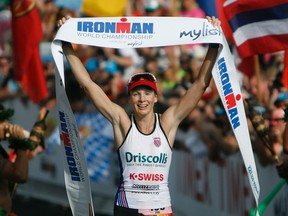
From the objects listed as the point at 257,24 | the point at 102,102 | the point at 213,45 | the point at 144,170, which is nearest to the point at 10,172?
the point at 102,102

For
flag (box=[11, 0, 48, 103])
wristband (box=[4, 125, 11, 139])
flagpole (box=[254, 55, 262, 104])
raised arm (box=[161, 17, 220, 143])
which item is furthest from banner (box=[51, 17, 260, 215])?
flag (box=[11, 0, 48, 103])

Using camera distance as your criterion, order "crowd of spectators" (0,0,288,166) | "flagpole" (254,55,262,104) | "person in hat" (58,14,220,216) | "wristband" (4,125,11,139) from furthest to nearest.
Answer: "flagpole" (254,55,262,104)
"crowd of spectators" (0,0,288,166)
"wristband" (4,125,11,139)
"person in hat" (58,14,220,216)

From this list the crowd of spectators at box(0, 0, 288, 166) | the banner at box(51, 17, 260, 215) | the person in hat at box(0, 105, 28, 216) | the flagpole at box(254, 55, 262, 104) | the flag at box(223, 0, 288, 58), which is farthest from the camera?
the flagpole at box(254, 55, 262, 104)

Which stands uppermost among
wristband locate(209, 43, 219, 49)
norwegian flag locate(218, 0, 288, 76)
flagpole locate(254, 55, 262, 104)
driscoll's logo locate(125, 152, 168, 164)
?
norwegian flag locate(218, 0, 288, 76)

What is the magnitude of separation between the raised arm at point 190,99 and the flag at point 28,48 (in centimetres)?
540

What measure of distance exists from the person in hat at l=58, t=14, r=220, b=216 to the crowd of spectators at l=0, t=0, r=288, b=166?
1.88 meters

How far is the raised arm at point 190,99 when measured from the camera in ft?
39.5

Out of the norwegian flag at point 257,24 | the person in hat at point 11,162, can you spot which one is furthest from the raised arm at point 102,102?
the norwegian flag at point 257,24

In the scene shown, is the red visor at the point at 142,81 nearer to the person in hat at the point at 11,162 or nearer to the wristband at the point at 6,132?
the person in hat at the point at 11,162

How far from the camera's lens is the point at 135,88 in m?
12.0

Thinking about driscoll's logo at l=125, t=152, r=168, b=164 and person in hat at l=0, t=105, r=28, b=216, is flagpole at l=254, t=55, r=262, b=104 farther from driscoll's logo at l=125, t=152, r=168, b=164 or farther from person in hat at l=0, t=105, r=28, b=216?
driscoll's logo at l=125, t=152, r=168, b=164

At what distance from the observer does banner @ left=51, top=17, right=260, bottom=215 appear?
12.1 metres

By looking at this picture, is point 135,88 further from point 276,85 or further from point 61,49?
point 276,85

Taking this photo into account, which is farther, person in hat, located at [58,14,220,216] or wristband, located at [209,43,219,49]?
wristband, located at [209,43,219,49]
